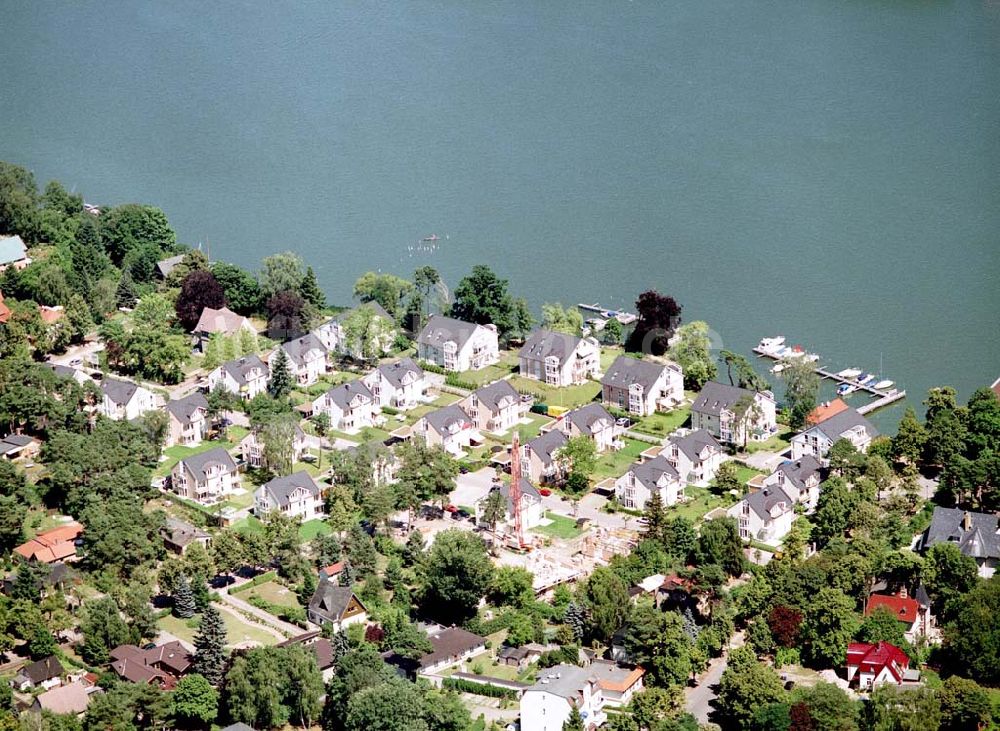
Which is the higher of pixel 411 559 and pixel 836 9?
pixel 836 9

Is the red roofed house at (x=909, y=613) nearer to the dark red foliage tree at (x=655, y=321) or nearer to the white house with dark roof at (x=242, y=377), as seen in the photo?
the dark red foliage tree at (x=655, y=321)

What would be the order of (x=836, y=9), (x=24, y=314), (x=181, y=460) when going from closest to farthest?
(x=181, y=460) < (x=24, y=314) < (x=836, y=9)

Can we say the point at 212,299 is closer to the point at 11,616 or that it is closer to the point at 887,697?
the point at 11,616

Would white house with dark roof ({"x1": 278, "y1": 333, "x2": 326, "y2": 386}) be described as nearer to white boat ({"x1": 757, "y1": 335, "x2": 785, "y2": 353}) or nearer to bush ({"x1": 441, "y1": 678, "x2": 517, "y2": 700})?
white boat ({"x1": 757, "y1": 335, "x2": 785, "y2": 353})

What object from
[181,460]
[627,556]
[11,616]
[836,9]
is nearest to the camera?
[11,616]

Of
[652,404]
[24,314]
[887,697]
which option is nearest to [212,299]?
[24,314]

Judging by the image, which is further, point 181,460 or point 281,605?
point 181,460
